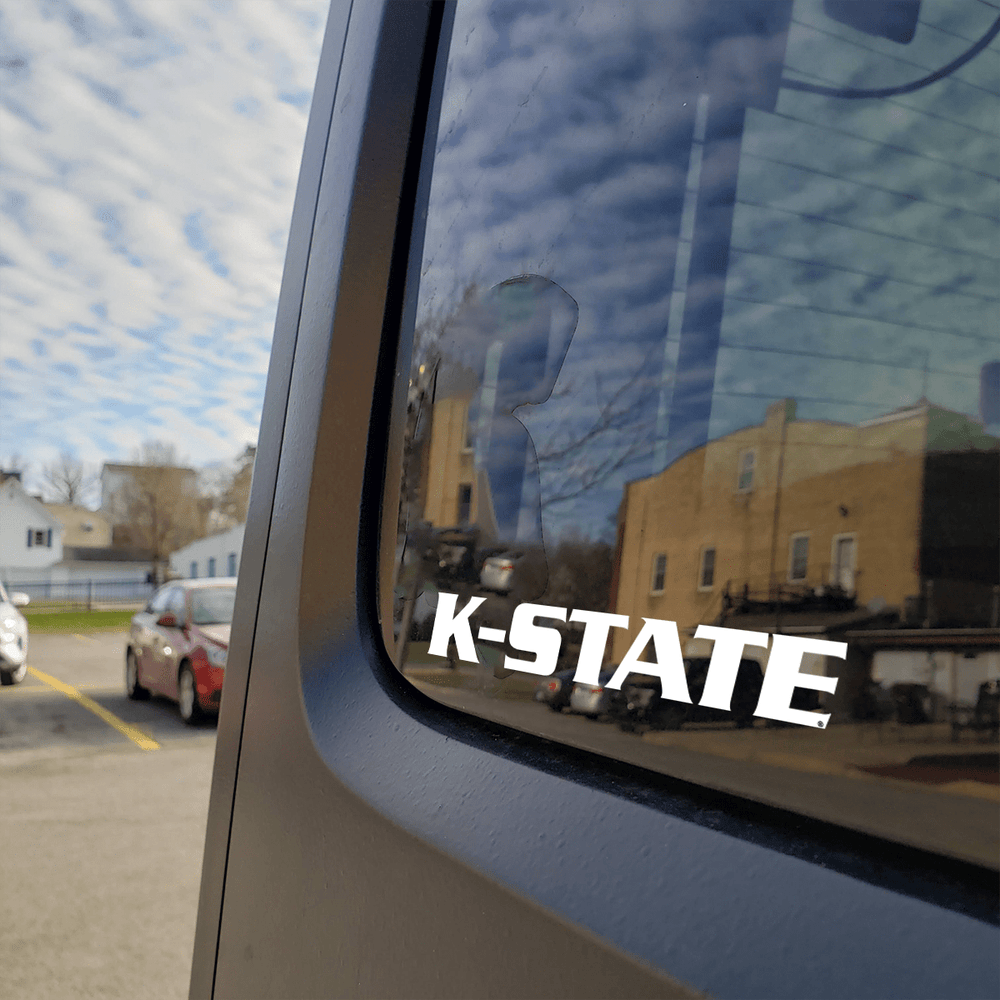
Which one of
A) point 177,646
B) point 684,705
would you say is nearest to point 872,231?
point 684,705

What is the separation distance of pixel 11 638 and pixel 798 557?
12.2 metres

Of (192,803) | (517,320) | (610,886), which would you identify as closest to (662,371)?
(517,320)

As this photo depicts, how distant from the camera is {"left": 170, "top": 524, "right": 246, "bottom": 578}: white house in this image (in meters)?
42.9

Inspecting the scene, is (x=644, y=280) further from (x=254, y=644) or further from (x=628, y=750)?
(x=254, y=644)

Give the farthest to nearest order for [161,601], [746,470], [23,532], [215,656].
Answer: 1. [23,532]
2. [161,601]
3. [215,656]
4. [746,470]

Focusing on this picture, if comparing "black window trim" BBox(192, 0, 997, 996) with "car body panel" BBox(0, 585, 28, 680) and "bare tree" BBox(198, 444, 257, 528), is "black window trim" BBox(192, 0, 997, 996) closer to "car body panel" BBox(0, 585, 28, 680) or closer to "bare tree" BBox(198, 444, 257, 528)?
"car body panel" BBox(0, 585, 28, 680)

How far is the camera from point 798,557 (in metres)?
0.69

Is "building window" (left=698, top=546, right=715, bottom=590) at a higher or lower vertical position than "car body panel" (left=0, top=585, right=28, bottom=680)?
higher

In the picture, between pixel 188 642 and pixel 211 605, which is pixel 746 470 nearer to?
pixel 188 642

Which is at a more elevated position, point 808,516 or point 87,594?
point 808,516

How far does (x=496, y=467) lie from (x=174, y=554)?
50.8 meters

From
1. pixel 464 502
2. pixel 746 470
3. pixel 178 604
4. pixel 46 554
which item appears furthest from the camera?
pixel 46 554

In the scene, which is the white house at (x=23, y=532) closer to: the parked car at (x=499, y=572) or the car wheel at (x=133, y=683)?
the car wheel at (x=133, y=683)

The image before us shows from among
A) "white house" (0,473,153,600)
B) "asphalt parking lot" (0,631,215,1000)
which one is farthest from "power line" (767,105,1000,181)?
"white house" (0,473,153,600)
